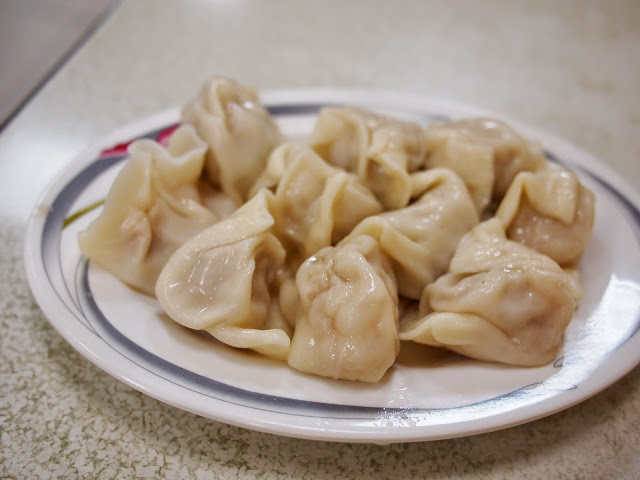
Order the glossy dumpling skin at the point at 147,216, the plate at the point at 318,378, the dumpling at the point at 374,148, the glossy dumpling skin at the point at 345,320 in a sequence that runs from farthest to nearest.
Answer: the dumpling at the point at 374,148 < the glossy dumpling skin at the point at 147,216 < the glossy dumpling skin at the point at 345,320 < the plate at the point at 318,378

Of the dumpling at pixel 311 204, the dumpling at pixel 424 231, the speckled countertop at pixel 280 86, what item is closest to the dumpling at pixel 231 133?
the dumpling at pixel 311 204

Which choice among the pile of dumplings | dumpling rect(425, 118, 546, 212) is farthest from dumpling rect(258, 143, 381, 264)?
dumpling rect(425, 118, 546, 212)

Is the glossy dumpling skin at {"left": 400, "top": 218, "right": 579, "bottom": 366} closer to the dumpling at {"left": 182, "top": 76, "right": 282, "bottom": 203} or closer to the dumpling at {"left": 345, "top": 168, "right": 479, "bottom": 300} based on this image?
the dumpling at {"left": 345, "top": 168, "right": 479, "bottom": 300}

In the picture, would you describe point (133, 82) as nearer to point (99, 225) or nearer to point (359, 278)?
point (99, 225)

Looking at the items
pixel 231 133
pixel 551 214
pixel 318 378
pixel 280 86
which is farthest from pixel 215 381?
pixel 280 86

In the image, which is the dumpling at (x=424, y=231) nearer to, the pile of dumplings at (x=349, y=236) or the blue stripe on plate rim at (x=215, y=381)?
the pile of dumplings at (x=349, y=236)

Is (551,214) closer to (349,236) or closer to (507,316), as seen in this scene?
(507,316)

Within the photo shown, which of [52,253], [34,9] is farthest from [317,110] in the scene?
[34,9]
